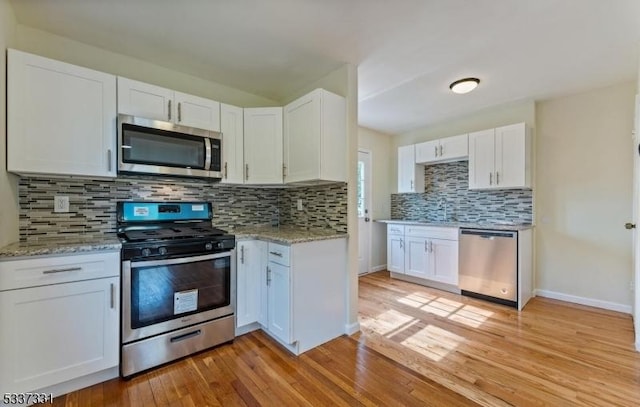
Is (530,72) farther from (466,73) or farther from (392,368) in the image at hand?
(392,368)

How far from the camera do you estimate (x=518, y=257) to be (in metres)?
3.03

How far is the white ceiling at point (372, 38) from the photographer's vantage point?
1813 mm

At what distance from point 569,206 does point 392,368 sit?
3005mm

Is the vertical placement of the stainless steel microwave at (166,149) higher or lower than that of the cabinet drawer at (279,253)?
higher

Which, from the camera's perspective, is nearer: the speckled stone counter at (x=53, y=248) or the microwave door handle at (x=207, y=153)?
the speckled stone counter at (x=53, y=248)

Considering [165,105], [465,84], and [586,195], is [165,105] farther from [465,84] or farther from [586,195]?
[586,195]

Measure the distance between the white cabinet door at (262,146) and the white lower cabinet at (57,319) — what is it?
4.44 feet

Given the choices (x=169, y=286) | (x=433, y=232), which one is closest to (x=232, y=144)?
(x=169, y=286)

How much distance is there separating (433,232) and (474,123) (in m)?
1.67

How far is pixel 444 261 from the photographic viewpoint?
365 cm

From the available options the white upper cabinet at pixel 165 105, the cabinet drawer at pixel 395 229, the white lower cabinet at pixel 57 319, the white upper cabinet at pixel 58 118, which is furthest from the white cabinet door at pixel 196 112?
the cabinet drawer at pixel 395 229

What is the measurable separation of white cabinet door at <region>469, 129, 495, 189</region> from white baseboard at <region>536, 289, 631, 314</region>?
4.87ft

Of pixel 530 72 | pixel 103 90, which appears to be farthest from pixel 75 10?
pixel 530 72

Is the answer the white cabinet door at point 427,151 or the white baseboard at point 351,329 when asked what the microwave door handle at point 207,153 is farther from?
the white cabinet door at point 427,151
